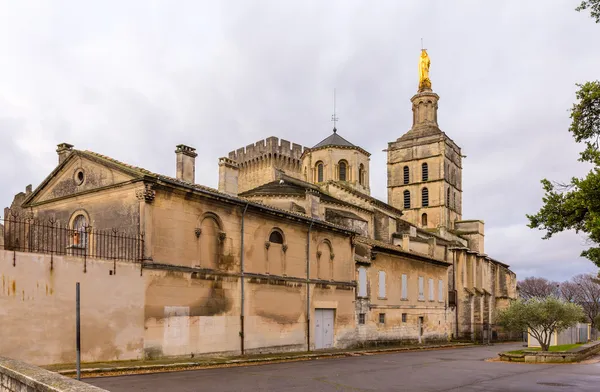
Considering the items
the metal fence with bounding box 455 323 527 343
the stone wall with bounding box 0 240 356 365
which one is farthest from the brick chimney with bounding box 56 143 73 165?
the metal fence with bounding box 455 323 527 343

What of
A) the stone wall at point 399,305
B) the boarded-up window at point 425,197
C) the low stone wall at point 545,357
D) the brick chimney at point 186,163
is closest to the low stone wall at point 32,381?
the brick chimney at point 186,163

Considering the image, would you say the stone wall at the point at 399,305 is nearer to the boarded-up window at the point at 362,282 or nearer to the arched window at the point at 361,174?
the boarded-up window at the point at 362,282

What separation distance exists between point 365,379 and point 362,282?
1607cm

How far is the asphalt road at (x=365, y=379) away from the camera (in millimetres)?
13586

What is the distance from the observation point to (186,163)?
2366cm

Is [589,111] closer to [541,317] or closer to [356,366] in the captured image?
[356,366]

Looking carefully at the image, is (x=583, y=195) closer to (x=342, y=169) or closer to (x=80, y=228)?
(x=80, y=228)

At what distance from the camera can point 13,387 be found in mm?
7891

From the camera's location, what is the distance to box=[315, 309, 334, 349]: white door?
28.4 meters

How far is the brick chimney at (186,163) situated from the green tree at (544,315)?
60.1 ft

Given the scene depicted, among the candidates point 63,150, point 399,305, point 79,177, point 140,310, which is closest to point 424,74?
point 399,305

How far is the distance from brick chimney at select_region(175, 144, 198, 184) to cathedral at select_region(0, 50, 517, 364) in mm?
62

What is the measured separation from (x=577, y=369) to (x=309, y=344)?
12.2 meters

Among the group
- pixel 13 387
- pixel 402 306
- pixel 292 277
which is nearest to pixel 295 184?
pixel 402 306
